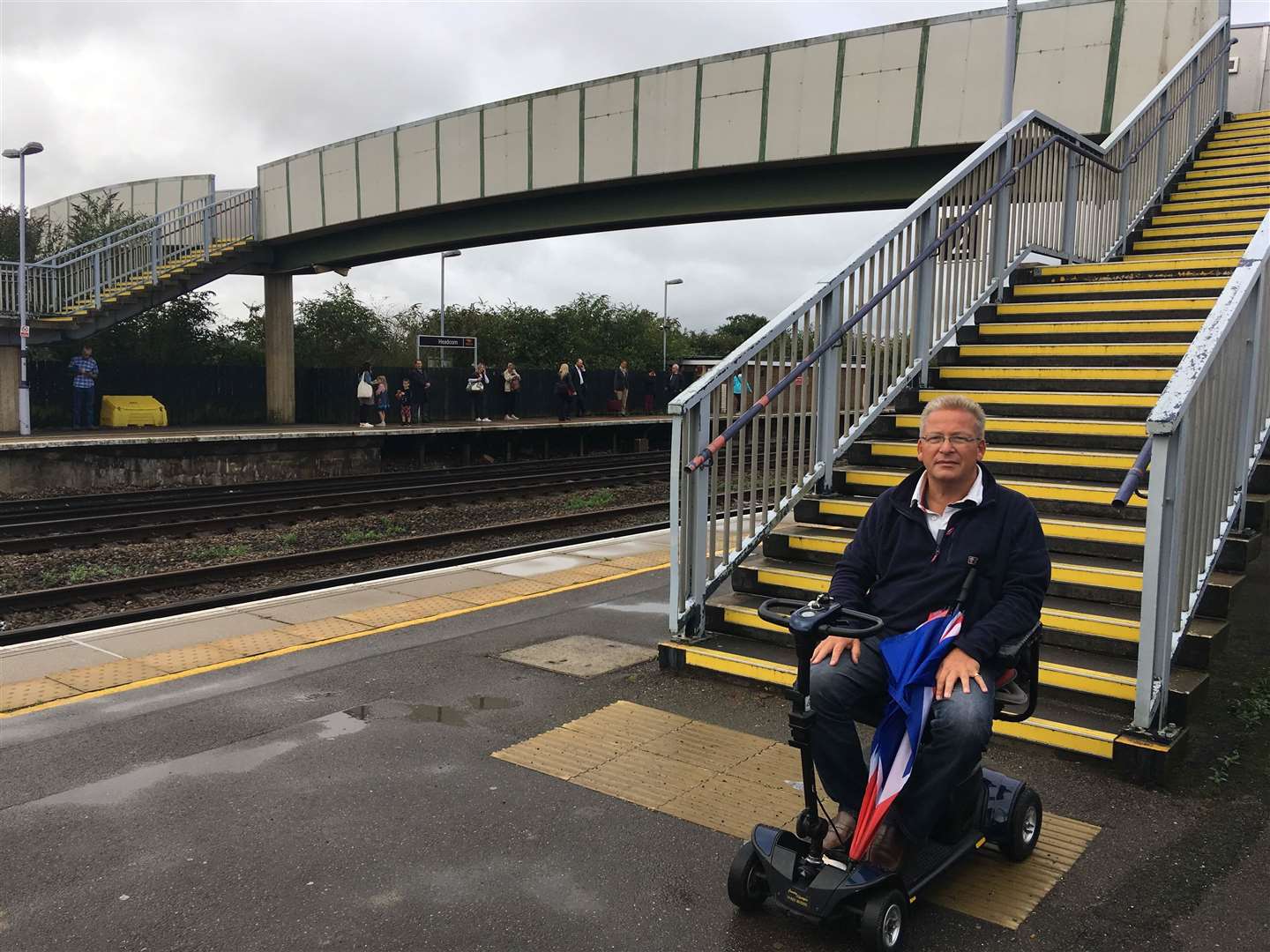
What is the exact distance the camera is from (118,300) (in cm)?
2580

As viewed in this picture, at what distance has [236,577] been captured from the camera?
1034 cm

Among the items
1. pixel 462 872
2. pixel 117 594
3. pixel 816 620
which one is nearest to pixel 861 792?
pixel 816 620

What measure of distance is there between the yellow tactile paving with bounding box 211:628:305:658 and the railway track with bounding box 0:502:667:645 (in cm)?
176

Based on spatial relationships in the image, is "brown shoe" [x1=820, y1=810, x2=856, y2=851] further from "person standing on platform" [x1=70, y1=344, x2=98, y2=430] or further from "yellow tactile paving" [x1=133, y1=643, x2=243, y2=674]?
"person standing on platform" [x1=70, y1=344, x2=98, y2=430]

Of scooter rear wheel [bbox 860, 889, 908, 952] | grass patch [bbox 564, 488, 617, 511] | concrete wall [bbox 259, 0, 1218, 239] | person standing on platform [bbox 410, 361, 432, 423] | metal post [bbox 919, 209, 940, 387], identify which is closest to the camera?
scooter rear wheel [bbox 860, 889, 908, 952]

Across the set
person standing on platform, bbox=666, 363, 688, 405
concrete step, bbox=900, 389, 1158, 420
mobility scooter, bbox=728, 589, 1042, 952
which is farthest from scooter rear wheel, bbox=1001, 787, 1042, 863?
person standing on platform, bbox=666, 363, 688, 405

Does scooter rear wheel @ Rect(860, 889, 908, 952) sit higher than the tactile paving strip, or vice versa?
scooter rear wheel @ Rect(860, 889, 908, 952)

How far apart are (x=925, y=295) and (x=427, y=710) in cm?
479

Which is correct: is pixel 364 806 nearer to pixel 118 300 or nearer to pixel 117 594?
pixel 117 594

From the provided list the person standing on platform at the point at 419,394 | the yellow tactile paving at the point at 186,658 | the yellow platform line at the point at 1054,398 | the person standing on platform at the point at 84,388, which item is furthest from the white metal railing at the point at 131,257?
the yellow platform line at the point at 1054,398

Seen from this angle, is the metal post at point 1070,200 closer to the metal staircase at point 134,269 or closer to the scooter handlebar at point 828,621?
the scooter handlebar at point 828,621

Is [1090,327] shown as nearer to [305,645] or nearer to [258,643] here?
[305,645]

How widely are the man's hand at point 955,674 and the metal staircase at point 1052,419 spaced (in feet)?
3.68

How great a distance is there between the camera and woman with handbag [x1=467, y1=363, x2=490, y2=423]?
A: 29.1 m
